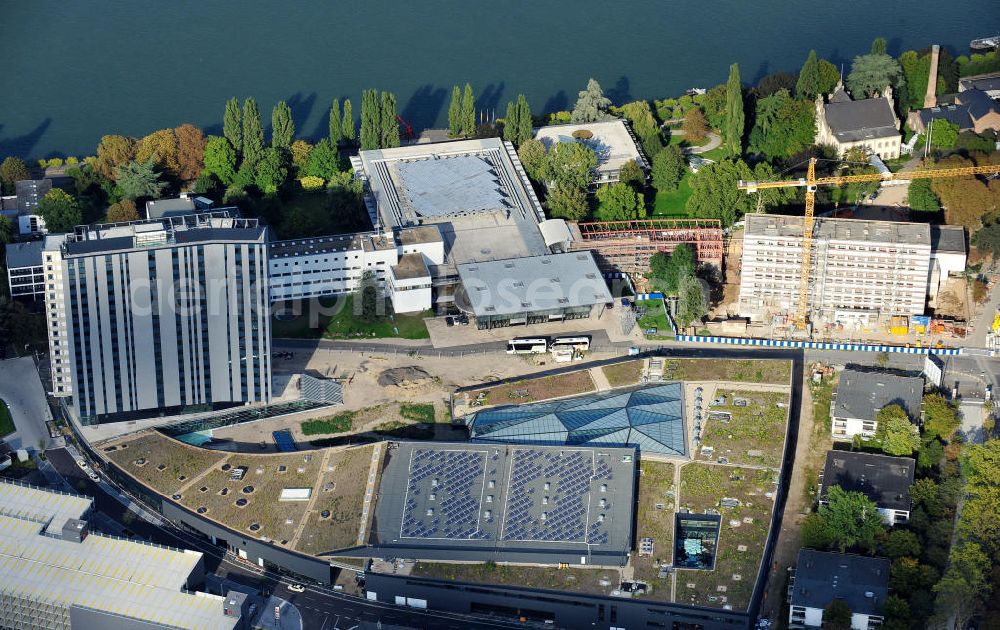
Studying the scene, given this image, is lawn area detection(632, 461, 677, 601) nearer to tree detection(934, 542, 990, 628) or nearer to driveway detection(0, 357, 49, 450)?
tree detection(934, 542, 990, 628)

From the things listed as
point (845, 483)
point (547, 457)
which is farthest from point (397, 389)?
point (845, 483)

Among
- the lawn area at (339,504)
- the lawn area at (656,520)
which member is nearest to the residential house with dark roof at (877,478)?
the lawn area at (656,520)

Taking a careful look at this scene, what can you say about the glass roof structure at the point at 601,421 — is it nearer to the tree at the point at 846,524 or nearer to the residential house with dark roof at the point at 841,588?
the tree at the point at 846,524

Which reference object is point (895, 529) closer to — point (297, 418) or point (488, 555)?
point (488, 555)

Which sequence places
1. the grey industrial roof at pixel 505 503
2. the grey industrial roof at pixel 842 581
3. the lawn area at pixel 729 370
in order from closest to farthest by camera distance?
the grey industrial roof at pixel 842 581, the grey industrial roof at pixel 505 503, the lawn area at pixel 729 370

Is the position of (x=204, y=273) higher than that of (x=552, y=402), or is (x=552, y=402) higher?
(x=204, y=273)

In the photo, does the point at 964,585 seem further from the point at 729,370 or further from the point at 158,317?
the point at 158,317
